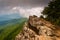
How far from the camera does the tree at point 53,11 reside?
64625 mm

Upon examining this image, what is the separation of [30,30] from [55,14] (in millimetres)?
14485

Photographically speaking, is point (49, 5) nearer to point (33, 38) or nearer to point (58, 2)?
point (58, 2)

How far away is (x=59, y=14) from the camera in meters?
64.6

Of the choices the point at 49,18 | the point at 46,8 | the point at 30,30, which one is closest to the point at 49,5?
the point at 46,8

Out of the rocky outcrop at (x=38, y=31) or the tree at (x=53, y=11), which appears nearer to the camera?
the rocky outcrop at (x=38, y=31)

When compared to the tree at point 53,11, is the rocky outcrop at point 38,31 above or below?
below

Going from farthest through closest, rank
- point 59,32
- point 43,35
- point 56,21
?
point 56,21 → point 59,32 → point 43,35

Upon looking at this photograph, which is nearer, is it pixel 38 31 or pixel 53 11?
pixel 38 31

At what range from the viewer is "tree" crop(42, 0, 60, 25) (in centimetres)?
6462

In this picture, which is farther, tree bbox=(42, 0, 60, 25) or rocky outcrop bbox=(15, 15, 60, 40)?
tree bbox=(42, 0, 60, 25)

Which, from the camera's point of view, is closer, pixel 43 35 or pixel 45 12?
pixel 43 35

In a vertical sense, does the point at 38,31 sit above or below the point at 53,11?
below

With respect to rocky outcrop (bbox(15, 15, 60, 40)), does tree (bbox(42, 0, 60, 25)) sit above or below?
above

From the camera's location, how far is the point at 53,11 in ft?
216
